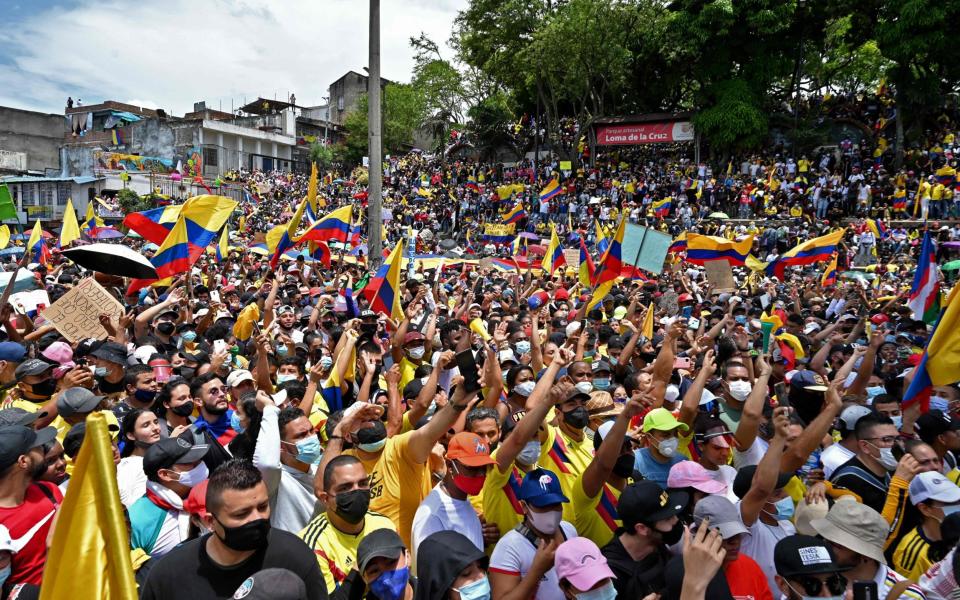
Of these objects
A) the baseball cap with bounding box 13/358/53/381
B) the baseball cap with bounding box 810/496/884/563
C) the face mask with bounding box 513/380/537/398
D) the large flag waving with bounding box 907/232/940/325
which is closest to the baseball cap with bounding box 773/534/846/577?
the baseball cap with bounding box 810/496/884/563

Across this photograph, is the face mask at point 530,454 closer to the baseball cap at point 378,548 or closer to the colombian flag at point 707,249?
the baseball cap at point 378,548

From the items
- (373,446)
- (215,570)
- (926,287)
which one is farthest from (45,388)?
(926,287)

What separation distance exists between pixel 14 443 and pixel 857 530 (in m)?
3.69

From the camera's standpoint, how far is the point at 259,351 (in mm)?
5078

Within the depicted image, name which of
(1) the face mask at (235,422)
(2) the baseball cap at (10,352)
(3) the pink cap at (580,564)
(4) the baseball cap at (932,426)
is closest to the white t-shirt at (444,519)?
(3) the pink cap at (580,564)

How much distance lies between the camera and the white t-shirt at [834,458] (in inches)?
151

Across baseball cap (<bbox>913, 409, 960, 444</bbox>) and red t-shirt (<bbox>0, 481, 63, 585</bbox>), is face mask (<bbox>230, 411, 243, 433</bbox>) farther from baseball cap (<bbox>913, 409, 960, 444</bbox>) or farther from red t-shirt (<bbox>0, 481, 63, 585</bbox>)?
baseball cap (<bbox>913, 409, 960, 444</bbox>)

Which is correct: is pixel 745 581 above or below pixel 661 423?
below

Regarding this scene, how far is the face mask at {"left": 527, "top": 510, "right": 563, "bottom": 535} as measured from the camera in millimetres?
2855

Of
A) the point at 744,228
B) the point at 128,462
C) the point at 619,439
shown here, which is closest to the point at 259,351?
the point at 128,462

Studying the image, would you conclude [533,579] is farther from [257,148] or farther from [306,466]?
[257,148]

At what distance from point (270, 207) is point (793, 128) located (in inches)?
1080

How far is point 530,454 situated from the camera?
3500mm

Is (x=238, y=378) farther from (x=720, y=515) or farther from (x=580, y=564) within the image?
(x=720, y=515)
